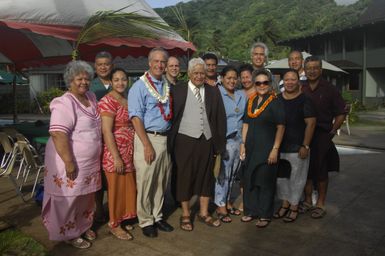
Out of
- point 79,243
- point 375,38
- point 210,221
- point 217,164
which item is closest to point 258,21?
point 375,38

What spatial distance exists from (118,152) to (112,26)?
68.5 inches

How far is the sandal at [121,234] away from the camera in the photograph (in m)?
3.67

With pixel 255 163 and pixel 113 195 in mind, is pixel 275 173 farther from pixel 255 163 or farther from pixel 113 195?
pixel 113 195

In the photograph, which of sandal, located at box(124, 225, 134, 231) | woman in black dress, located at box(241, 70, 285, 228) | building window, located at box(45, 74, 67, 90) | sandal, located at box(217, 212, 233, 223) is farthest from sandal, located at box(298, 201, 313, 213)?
building window, located at box(45, 74, 67, 90)

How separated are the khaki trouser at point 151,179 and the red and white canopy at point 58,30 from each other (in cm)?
179

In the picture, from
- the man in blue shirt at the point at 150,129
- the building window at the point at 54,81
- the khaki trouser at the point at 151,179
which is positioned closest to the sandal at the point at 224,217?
the khaki trouser at the point at 151,179

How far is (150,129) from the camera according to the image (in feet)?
11.7

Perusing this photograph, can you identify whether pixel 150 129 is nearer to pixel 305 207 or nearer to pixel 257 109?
pixel 257 109

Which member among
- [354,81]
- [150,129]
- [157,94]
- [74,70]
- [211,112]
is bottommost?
[150,129]

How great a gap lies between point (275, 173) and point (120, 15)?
242cm

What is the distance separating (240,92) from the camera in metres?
4.12

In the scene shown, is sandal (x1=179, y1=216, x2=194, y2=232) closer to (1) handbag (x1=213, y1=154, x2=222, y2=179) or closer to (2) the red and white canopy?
(1) handbag (x1=213, y1=154, x2=222, y2=179)

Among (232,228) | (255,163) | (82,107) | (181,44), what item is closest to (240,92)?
(255,163)

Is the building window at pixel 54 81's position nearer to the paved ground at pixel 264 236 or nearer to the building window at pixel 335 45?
the building window at pixel 335 45
